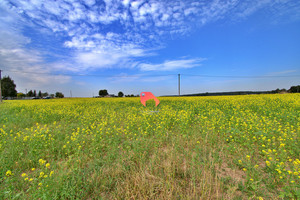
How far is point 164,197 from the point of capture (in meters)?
2.18

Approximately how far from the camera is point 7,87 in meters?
64.8

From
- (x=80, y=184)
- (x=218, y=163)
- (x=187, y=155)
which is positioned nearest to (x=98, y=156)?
(x=80, y=184)

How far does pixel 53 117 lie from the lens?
8.57 metres

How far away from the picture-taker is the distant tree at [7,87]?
64500 millimetres

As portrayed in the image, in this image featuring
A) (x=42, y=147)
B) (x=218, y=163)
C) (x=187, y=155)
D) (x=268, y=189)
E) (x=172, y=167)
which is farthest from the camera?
(x=42, y=147)

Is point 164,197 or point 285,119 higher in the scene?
point 285,119

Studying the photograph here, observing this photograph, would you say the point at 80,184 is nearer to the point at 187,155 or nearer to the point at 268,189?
the point at 187,155

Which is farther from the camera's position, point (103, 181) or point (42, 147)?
point (42, 147)

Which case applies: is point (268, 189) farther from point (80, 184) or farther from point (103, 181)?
point (80, 184)

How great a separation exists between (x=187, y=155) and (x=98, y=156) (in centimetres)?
244

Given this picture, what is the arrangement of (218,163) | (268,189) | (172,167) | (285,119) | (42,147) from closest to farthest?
(268,189) → (172,167) → (218,163) → (42,147) → (285,119)

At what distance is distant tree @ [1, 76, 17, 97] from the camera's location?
64500 millimetres

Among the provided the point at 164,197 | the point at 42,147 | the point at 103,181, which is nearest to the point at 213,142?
the point at 164,197

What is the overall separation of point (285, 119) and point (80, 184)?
29.6ft
